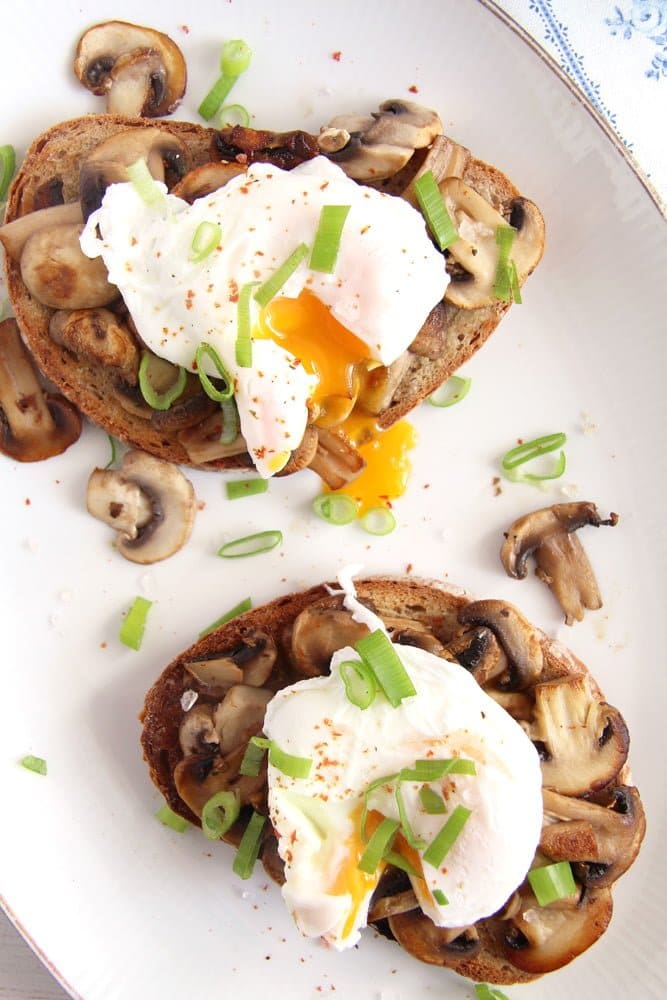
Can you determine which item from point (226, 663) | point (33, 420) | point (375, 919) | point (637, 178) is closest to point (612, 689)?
point (375, 919)

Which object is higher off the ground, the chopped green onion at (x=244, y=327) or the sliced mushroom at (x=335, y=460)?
the chopped green onion at (x=244, y=327)

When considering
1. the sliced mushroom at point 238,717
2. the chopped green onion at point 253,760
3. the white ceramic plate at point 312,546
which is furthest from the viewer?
the white ceramic plate at point 312,546

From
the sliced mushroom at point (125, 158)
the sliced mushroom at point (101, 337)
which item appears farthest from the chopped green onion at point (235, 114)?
the sliced mushroom at point (101, 337)

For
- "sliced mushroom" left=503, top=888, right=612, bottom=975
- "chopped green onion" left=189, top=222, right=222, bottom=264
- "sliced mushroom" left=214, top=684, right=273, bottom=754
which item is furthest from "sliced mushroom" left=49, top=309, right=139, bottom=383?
"sliced mushroom" left=503, top=888, right=612, bottom=975

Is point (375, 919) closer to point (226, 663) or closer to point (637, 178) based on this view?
point (226, 663)

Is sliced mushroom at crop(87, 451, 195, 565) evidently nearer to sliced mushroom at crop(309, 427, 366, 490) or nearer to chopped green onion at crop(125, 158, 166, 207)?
sliced mushroom at crop(309, 427, 366, 490)

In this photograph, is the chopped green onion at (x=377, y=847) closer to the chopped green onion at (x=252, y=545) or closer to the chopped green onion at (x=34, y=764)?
the chopped green onion at (x=252, y=545)
